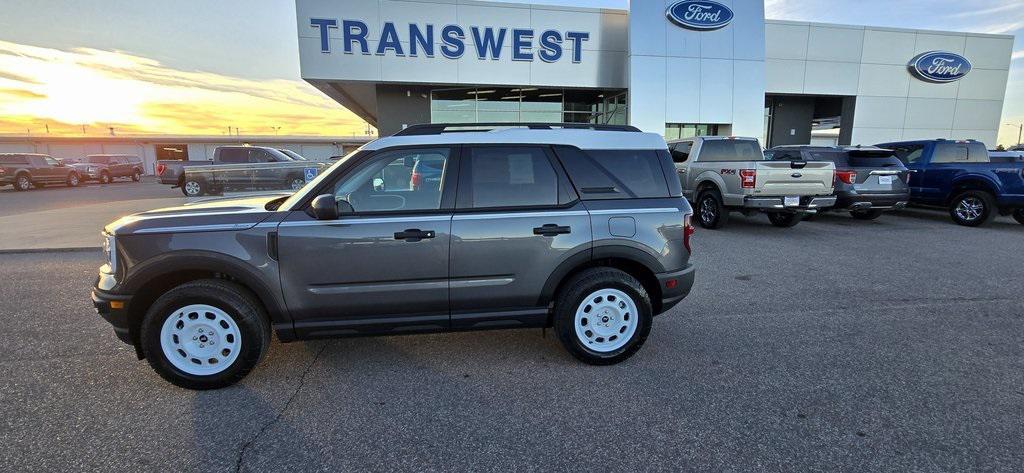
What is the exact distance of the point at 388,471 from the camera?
240 centimetres

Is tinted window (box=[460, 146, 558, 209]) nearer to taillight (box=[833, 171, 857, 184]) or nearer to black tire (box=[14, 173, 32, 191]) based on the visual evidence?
taillight (box=[833, 171, 857, 184])

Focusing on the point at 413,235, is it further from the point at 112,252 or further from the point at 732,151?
the point at 732,151

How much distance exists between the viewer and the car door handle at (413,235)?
317 cm

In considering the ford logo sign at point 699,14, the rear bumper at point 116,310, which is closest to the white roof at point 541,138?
the rear bumper at point 116,310

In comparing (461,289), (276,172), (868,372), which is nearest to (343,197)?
(461,289)

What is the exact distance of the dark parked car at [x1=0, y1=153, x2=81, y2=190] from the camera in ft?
70.1

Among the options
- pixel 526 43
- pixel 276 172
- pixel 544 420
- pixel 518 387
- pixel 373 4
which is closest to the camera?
pixel 544 420

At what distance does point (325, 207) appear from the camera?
301 centimetres

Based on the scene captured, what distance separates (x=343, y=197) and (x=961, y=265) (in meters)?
8.25

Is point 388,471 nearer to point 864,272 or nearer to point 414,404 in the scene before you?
point 414,404

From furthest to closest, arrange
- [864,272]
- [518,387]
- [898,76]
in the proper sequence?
[898,76]
[864,272]
[518,387]

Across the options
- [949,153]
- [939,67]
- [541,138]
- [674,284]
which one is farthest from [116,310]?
[939,67]

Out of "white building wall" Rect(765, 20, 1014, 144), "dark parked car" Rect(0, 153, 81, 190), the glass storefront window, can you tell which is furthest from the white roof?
"dark parked car" Rect(0, 153, 81, 190)

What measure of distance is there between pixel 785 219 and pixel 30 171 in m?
31.1
